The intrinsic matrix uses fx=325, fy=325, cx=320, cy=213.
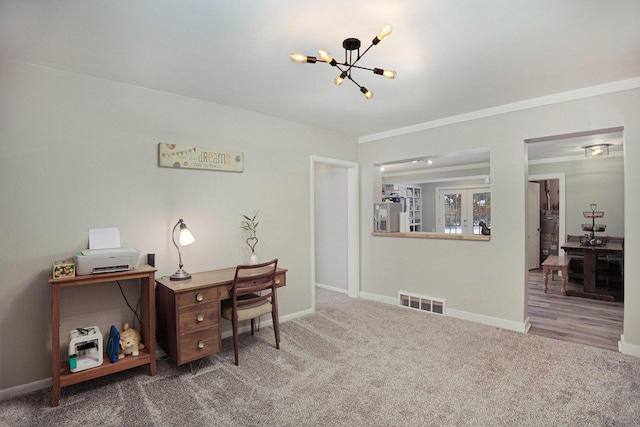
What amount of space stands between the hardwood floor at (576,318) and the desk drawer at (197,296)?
324 centimetres

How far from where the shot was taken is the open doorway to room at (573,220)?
12.0 ft

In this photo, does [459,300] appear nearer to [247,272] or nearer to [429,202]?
[247,272]

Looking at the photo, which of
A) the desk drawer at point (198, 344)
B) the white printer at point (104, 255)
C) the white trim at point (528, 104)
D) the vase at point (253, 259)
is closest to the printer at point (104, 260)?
the white printer at point (104, 255)

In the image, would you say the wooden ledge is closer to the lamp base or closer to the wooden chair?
the wooden chair

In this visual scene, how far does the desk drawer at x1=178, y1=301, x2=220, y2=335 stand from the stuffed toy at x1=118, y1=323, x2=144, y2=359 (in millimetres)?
382

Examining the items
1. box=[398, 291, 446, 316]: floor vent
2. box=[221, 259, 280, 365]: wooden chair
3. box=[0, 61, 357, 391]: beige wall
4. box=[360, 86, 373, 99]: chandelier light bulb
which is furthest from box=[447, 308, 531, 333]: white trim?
box=[360, 86, 373, 99]: chandelier light bulb

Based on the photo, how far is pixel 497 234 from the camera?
3.54 m

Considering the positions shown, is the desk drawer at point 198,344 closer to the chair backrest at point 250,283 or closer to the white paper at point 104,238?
the chair backrest at point 250,283

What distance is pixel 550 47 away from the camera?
7.21ft

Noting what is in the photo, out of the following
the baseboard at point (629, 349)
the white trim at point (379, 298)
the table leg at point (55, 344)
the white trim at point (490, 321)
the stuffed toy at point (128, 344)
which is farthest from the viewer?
the white trim at point (379, 298)

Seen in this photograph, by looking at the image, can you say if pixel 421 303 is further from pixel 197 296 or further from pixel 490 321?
pixel 197 296

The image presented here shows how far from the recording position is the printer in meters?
2.24

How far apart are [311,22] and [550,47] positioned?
5.38 feet

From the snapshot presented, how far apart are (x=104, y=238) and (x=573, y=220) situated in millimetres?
7421
